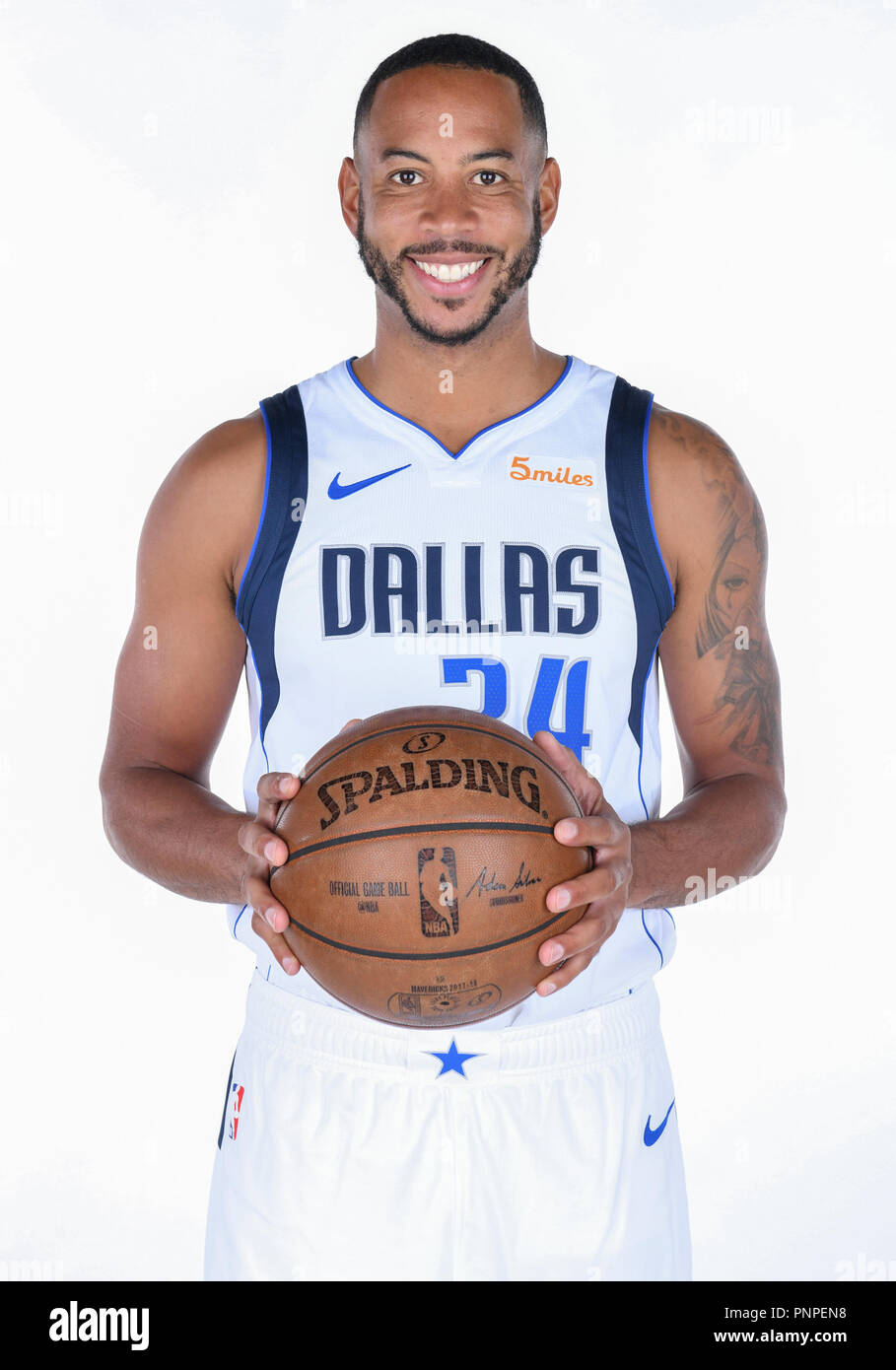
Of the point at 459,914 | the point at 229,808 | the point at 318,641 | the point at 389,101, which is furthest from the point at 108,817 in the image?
the point at 389,101

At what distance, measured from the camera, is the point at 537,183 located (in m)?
2.69

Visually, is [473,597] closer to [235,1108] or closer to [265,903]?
[265,903]

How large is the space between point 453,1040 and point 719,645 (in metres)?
0.92

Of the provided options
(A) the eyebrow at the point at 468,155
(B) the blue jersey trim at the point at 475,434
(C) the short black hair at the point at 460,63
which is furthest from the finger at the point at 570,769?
(C) the short black hair at the point at 460,63

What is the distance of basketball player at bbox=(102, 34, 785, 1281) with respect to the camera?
2.45 m

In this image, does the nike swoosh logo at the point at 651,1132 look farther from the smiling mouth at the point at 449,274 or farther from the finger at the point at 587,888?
the smiling mouth at the point at 449,274

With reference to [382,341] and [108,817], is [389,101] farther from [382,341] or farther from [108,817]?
[108,817]

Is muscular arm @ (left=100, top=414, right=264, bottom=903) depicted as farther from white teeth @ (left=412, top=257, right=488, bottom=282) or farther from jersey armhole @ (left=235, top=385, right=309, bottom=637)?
white teeth @ (left=412, top=257, right=488, bottom=282)

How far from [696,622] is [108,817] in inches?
48.0

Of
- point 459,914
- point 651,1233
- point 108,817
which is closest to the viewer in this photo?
point 459,914

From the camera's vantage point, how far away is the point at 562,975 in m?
2.03

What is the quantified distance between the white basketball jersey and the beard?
19 centimetres

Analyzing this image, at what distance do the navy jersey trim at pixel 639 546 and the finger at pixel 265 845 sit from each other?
2.82 ft

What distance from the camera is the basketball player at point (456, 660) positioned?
8.03 feet
